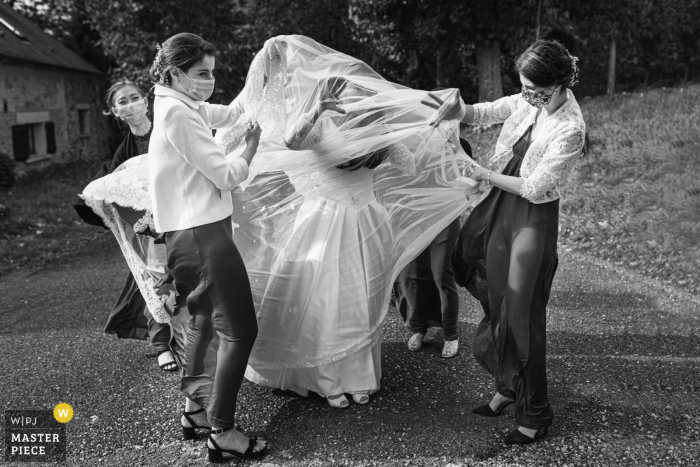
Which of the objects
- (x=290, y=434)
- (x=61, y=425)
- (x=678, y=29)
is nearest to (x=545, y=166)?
(x=290, y=434)

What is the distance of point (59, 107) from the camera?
18500 mm

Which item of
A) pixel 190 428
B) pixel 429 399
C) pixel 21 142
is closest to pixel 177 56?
pixel 190 428

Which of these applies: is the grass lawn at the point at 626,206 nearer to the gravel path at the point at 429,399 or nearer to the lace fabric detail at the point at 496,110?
the gravel path at the point at 429,399

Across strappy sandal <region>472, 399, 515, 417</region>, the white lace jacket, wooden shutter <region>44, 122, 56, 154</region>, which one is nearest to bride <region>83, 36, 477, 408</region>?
the white lace jacket

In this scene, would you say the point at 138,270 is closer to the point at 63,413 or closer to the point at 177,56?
the point at 63,413

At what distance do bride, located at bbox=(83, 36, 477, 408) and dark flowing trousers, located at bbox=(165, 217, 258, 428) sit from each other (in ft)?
1.45

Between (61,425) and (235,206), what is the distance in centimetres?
166

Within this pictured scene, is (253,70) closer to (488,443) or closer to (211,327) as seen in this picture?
(211,327)

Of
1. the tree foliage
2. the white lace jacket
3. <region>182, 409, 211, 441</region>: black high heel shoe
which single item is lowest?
<region>182, 409, 211, 441</region>: black high heel shoe

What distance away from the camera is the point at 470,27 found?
568 inches

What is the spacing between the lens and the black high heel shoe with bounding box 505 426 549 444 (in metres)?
3.11

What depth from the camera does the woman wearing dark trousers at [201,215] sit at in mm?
2789

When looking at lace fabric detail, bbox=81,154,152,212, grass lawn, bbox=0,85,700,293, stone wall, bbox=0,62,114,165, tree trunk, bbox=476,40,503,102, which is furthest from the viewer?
stone wall, bbox=0,62,114,165

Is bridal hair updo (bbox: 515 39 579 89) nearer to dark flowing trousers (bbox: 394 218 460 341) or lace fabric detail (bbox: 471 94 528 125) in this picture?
lace fabric detail (bbox: 471 94 528 125)
